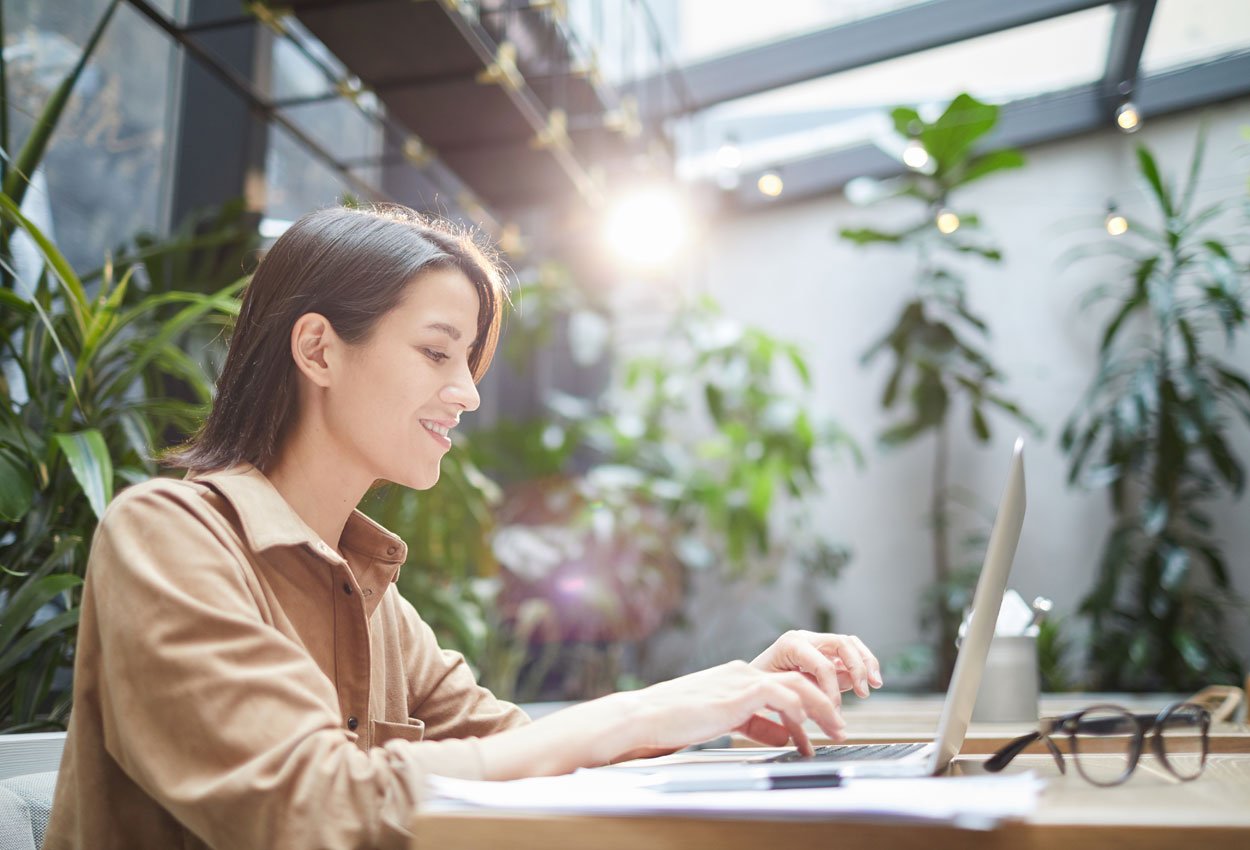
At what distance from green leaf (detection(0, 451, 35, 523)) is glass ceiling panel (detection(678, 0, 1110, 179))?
4.04m

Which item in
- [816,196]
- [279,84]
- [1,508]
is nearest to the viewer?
[1,508]

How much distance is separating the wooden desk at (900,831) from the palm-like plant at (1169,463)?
3752mm

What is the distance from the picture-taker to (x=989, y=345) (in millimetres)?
5133

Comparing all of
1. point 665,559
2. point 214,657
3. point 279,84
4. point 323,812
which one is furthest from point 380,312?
point 665,559

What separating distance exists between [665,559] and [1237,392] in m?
2.42

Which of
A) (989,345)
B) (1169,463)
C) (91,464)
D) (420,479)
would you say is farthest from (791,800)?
(989,345)

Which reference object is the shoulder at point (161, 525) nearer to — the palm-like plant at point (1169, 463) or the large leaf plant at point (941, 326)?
the palm-like plant at point (1169, 463)

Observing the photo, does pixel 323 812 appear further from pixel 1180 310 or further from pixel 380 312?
pixel 1180 310

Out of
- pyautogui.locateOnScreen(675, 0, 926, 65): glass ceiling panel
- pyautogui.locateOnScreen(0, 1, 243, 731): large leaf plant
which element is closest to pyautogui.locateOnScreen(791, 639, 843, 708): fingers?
pyautogui.locateOnScreen(0, 1, 243, 731): large leaf plant

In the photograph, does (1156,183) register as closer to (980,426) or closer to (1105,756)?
(980,426)

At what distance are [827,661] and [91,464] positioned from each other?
984mm

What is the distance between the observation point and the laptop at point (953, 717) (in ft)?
2.24

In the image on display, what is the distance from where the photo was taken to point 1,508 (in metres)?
1.34

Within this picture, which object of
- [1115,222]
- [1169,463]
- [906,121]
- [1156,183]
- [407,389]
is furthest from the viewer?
[906,121]
